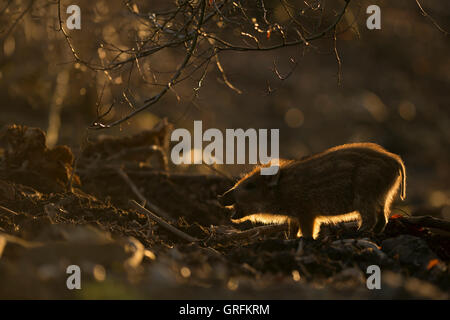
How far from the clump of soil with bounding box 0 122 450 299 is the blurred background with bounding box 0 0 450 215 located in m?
1.67

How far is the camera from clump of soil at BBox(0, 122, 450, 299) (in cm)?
375

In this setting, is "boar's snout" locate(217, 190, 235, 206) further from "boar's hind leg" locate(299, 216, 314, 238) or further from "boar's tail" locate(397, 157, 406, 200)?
"boar's tail" locate(397, 157, 406, 200)

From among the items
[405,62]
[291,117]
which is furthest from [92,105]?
[405,62]

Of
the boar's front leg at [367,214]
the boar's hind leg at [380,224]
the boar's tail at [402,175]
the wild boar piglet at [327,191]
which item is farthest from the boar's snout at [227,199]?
the boar's tail at [402,175]

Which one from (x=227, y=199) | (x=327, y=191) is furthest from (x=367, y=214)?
(x=227, y=199)

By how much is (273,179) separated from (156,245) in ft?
6.20

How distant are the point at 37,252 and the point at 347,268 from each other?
252cm

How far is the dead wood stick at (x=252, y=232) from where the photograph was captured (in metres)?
6.38

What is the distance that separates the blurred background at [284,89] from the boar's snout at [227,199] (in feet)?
10.7

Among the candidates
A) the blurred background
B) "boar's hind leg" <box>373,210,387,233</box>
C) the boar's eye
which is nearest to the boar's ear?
the boar's eye

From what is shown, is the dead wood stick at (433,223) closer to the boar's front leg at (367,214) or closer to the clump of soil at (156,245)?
the clump of soil at (156,245)

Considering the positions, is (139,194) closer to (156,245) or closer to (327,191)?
(156,245)

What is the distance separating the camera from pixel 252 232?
264 inches
